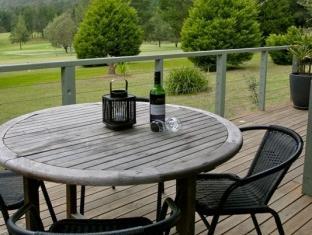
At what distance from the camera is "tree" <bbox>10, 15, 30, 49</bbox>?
65.6 feet

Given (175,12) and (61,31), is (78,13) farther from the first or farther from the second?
(175,12)

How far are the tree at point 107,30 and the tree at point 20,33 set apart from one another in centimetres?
691

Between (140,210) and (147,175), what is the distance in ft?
4.47

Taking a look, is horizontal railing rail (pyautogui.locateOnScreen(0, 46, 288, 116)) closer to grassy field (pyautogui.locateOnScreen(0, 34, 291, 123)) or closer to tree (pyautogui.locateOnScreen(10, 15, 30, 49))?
grassy field (pyautogui.locateOnScreen(0, 34, 291, 123))

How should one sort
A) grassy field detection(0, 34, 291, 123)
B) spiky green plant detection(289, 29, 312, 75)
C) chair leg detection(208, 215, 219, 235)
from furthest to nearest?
spiky green plant detection(289, 29, 312, 75) < grassy field detection(0, 34, 291, 123) < chair leg detection(208, 215, 219, 235)

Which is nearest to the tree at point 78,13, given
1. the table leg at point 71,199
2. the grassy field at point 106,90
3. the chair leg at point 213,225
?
the grassy field at point 106,90

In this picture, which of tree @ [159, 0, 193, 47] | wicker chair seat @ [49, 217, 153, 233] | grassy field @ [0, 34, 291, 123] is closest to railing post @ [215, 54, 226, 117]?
grassy field @ [0, 34, 291, 123]

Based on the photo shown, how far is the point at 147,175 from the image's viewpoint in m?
1.44

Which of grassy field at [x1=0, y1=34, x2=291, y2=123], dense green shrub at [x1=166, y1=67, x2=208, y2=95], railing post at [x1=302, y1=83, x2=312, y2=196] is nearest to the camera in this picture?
railing post at [x1=302, y1=83, x2=312, y2=196]

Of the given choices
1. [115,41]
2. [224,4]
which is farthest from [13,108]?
[224,4]

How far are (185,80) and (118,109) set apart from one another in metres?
6.77

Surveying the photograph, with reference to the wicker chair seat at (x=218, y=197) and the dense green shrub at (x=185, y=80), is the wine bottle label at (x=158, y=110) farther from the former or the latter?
the dense green shrub at (x=185, y=80)

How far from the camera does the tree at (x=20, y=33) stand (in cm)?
1999

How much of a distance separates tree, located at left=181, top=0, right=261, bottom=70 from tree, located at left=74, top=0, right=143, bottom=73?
2073 millimetres
